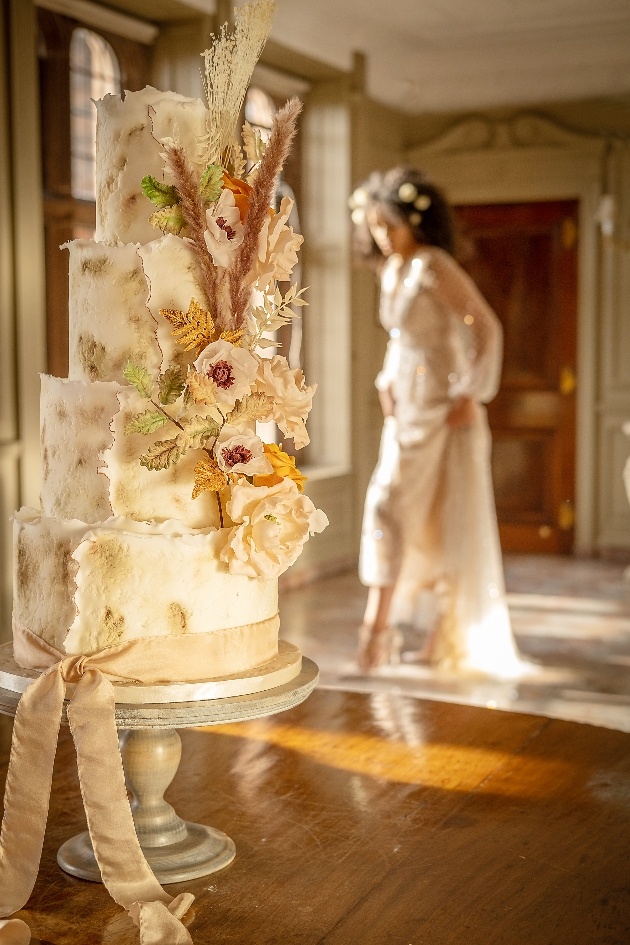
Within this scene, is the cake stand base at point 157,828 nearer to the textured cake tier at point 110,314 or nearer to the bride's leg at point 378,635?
the textured cake tier at point 110,314

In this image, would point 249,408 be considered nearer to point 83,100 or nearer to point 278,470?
point 278,470

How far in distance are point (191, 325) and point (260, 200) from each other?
0.18m

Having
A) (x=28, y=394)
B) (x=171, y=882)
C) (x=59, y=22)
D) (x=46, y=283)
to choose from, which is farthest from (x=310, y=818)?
(x=59, y=22)

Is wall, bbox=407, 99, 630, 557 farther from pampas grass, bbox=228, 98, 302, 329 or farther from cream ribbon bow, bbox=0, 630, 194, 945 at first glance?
cream ribbon bow, bbox=0, 630, 194, 945

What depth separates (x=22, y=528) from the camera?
5.17 feet

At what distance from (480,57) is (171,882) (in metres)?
6.47

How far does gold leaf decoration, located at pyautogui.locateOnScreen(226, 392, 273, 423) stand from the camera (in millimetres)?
1483

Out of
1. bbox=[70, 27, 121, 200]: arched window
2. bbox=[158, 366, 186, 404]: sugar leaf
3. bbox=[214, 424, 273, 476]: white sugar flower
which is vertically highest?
bbox=[70, 27, 121, 200]: arched window

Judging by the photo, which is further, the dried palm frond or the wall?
the wall

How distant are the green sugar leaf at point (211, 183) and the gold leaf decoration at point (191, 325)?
131 mm

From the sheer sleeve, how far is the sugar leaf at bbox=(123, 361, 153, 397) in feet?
10.8

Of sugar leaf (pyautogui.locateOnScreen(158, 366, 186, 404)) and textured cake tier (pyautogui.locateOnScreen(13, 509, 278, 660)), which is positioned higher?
sugar leaf (pyautogui.locateOnScreen(158, 366, 186, 404))

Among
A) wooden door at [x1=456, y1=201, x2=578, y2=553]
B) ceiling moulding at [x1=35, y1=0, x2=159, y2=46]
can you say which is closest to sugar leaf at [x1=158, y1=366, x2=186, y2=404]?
ceiling moulding at [x1=35, y1=0, x2=159, y2=46]

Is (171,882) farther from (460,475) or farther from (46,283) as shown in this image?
(46,283)
